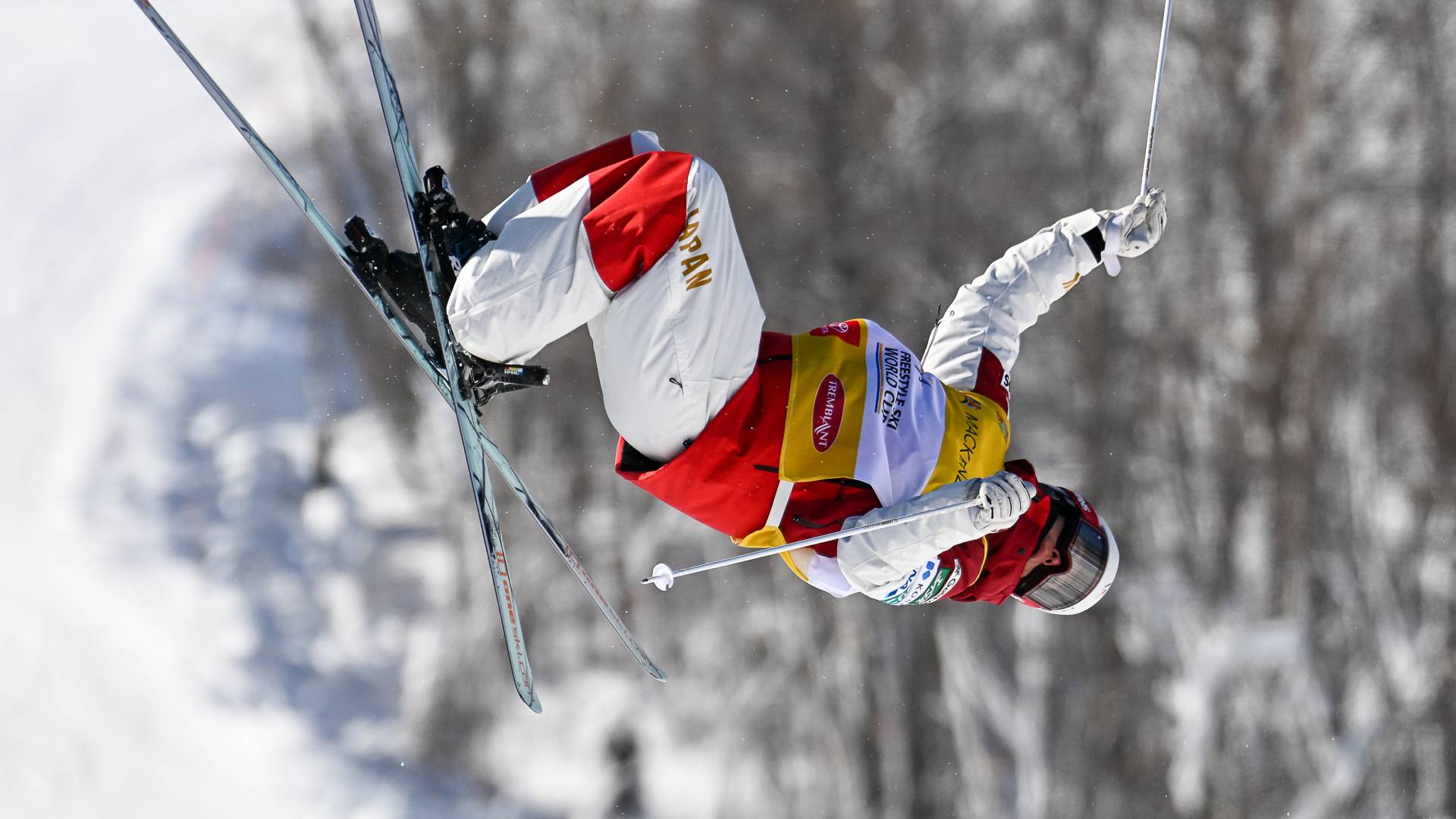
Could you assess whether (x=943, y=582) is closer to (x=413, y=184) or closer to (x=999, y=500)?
(x=999, y=500)

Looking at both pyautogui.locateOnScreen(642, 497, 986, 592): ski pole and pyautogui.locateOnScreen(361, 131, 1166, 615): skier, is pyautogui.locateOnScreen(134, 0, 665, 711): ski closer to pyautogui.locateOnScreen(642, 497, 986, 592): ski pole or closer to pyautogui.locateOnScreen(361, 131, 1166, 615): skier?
pyautogui.locateOnScreen(361, 131, 1166, 615): skier

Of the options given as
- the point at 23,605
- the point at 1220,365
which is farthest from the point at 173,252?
the point at 1220,365

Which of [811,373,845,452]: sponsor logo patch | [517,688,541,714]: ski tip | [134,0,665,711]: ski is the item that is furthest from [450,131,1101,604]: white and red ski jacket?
[517,688,541,714]: ski tip

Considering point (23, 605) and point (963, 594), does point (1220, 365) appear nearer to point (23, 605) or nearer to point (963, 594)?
point (963, 594)

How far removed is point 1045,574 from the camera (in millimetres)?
1983

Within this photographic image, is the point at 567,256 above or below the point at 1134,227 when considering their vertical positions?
below

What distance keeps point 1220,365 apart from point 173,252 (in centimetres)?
422

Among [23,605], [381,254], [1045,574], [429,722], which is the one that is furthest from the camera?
[429,722]

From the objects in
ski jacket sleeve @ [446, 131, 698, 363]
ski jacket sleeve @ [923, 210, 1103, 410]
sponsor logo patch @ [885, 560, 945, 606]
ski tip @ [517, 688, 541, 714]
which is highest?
ski jacket sleeve @ [923, 210, 1103, 410]

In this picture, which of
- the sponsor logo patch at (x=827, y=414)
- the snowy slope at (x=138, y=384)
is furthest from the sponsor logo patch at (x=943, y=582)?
the snowy slope at (x=138, y=384)

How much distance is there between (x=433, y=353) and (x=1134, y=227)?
4.24ft

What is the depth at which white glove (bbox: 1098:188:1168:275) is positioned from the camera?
1936mm

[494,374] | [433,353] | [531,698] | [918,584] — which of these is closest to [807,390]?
[918,584]

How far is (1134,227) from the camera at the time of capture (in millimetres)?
1944
